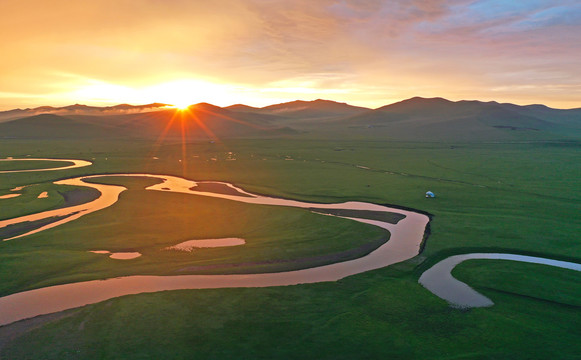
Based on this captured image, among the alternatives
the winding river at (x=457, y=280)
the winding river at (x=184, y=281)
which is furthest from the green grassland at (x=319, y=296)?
the winding river at (x=184, y=281)

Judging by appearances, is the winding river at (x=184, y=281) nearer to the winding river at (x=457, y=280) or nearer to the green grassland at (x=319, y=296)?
the green grassland at (x=319, y=296)

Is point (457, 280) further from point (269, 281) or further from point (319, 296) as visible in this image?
point (269, 281)

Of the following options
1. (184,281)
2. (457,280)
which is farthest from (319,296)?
(457,280)

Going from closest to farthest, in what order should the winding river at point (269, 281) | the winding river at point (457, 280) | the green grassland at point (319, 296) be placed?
the green grassland at point (319, 296), the winding river at point (269, 281), the winding river at point (457, 280)

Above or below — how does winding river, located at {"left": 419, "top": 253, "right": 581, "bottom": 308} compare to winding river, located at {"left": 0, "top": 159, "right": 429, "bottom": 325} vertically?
above

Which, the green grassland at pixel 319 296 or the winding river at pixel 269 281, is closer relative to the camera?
the green grassland at pixel 319 296

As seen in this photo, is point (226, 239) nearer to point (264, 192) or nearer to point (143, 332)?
point (143, 332)

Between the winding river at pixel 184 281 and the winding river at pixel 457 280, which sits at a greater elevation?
the winding river at pixel 457 280

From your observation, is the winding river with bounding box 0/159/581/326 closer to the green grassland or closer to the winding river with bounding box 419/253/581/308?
the winding river with bounding box 419/253/581/308

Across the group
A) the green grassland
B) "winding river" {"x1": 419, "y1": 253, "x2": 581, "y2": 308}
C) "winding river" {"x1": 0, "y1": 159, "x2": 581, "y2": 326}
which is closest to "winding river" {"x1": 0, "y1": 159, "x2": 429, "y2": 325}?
"winding river" {"x1": 0, "y1": 159, "x2": 581, "y2": 326}

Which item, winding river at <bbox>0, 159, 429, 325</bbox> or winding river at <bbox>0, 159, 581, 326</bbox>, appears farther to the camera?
winding river at <bbox>0, 159, 581, 326</bbox>

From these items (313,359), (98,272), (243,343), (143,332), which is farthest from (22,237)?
(313,359)
